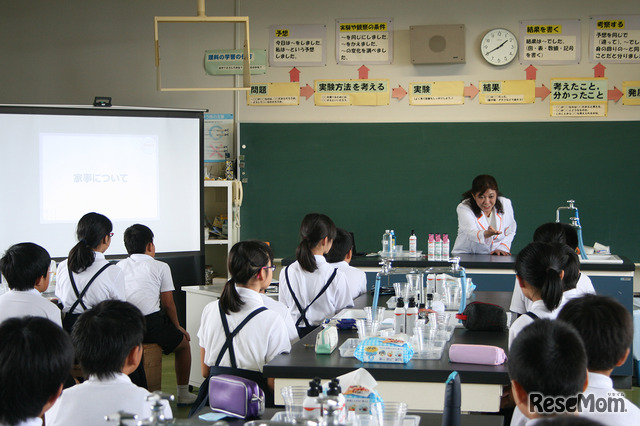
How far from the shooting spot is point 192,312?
186 inches

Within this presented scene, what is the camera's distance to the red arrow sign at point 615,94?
594 cm

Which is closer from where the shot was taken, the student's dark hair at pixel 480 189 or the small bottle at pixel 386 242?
the student's dark hair at pixel 480 189

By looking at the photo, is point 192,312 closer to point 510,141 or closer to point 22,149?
point 22,149

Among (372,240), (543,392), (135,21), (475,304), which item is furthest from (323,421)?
(135,21)

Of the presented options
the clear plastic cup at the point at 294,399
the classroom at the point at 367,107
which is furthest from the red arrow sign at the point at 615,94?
the clear plastic cup at the point at 294,399

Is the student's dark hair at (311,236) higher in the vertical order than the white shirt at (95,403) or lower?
higher

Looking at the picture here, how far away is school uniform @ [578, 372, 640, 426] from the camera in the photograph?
1673mm

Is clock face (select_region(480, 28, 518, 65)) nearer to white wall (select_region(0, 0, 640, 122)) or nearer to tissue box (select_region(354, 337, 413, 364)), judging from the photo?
white wall (select_region(0, 0, 640, 122))

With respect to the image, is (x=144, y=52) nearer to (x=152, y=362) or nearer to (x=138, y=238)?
(x=138, y=238)

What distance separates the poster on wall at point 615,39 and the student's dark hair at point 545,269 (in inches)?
155

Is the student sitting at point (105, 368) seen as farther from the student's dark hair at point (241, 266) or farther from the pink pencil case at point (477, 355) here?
the pink pencil case at point (477, 355)

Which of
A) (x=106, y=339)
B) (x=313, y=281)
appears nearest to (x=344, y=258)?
(x=313, y=281)

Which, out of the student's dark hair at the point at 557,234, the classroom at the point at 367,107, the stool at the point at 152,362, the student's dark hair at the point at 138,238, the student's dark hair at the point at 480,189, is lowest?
the stool at the point at 152,362

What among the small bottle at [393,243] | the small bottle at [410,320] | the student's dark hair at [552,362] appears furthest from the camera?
the small bottle at [393,243]
